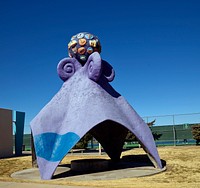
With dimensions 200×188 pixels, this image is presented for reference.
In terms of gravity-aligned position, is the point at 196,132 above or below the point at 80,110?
below

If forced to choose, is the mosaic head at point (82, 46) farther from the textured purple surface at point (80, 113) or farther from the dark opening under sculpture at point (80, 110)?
the textured purple surface at point (80, 113)

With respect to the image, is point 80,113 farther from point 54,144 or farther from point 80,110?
point 54,144

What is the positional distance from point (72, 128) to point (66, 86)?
3.03m

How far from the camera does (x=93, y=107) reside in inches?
496

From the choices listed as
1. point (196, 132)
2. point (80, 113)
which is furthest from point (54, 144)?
point (196, 132)

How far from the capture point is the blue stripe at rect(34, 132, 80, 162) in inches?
446

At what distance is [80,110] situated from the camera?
12555 millimetres

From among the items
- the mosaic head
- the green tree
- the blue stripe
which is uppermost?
the mosaic head

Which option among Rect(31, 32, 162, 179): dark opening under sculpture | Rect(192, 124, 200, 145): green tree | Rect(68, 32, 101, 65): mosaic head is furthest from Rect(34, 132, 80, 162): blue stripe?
Rect(192, 124, 200, 145): green tree

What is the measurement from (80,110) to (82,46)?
3.77 metres

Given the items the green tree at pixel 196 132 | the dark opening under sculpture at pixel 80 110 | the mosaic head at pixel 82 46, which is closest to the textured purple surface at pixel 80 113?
the dark opening under sculpture at pixel 80 110

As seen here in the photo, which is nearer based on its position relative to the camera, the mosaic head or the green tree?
the mosaic head

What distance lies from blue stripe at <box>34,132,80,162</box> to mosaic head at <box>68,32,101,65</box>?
182 inches

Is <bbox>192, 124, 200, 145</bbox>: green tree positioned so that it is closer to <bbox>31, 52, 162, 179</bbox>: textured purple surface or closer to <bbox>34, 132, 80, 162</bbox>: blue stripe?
<bbox>31, 52, 162, 179</bbox>: textured purple surface
